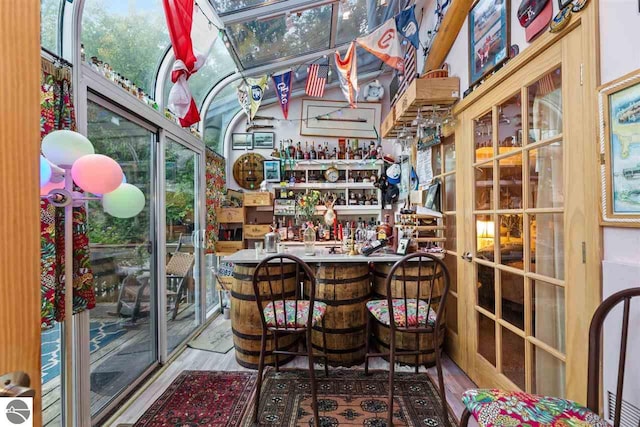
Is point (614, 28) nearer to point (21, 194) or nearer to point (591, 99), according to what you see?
point (591, 99)

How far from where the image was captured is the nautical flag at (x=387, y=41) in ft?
8.37

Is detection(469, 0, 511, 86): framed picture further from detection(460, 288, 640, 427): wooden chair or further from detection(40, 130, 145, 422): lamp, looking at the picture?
detection(40, 130, 145, 422): lamp

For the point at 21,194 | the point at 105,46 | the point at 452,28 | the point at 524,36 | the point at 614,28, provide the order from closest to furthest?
the point at 21,194 → the point at 614,28 → the point at 524,36 → the point at 105,46 → the point at 452,28

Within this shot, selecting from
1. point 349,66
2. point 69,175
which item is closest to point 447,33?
point 349,66

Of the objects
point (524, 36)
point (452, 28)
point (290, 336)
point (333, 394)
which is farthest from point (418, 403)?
point (452, 28)

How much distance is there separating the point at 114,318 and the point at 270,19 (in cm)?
295

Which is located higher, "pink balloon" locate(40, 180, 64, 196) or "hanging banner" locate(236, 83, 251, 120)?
"hanging banner" locate(236, 83, 251, 120)

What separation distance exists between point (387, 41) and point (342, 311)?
7.79 ft

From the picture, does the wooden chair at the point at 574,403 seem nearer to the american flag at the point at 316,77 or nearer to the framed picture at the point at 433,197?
the framed picture at the point at 433,197

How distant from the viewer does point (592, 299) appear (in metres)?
1.27

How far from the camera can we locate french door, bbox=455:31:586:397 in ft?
4.54

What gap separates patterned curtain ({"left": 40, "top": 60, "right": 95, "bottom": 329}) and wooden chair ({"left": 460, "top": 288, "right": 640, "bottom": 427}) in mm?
1900

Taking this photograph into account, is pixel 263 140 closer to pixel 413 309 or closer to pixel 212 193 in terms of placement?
pixel 212 193

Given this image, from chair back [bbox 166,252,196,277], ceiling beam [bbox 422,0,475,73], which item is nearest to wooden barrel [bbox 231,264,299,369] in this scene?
chair back [bbox 166,252,196,277]
